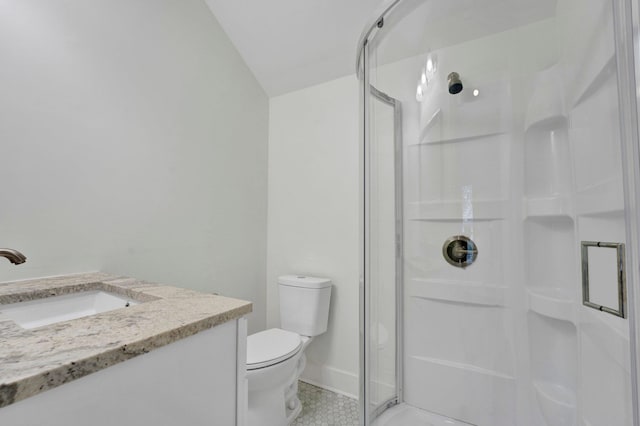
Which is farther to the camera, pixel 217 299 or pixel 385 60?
pixel 385 60

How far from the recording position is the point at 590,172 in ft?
2.72

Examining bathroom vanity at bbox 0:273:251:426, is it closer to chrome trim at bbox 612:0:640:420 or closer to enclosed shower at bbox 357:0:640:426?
enclosed shower at bbox 357:0:640:426

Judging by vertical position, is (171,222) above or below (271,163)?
below

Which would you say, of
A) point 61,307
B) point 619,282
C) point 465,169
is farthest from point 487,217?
point 61,307

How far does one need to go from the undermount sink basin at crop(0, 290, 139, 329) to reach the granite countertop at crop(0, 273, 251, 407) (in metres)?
0.04

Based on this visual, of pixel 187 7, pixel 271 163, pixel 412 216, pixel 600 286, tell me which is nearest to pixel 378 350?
pixel 412 216

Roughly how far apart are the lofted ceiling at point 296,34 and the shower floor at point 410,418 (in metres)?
1.90

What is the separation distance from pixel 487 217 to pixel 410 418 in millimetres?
969

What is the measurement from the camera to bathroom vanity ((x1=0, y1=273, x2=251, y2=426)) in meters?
0.40

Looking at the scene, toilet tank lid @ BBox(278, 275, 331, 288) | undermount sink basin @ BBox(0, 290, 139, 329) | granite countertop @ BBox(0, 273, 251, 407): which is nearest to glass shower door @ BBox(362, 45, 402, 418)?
toilet tank lid @ BBox(278, 275, 331, 288)

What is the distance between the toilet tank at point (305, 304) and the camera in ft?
5.80

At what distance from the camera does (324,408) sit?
1.67 metres

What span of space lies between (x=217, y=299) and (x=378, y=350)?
2.82 ft

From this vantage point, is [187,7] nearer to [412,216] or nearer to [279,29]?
[279,29]
